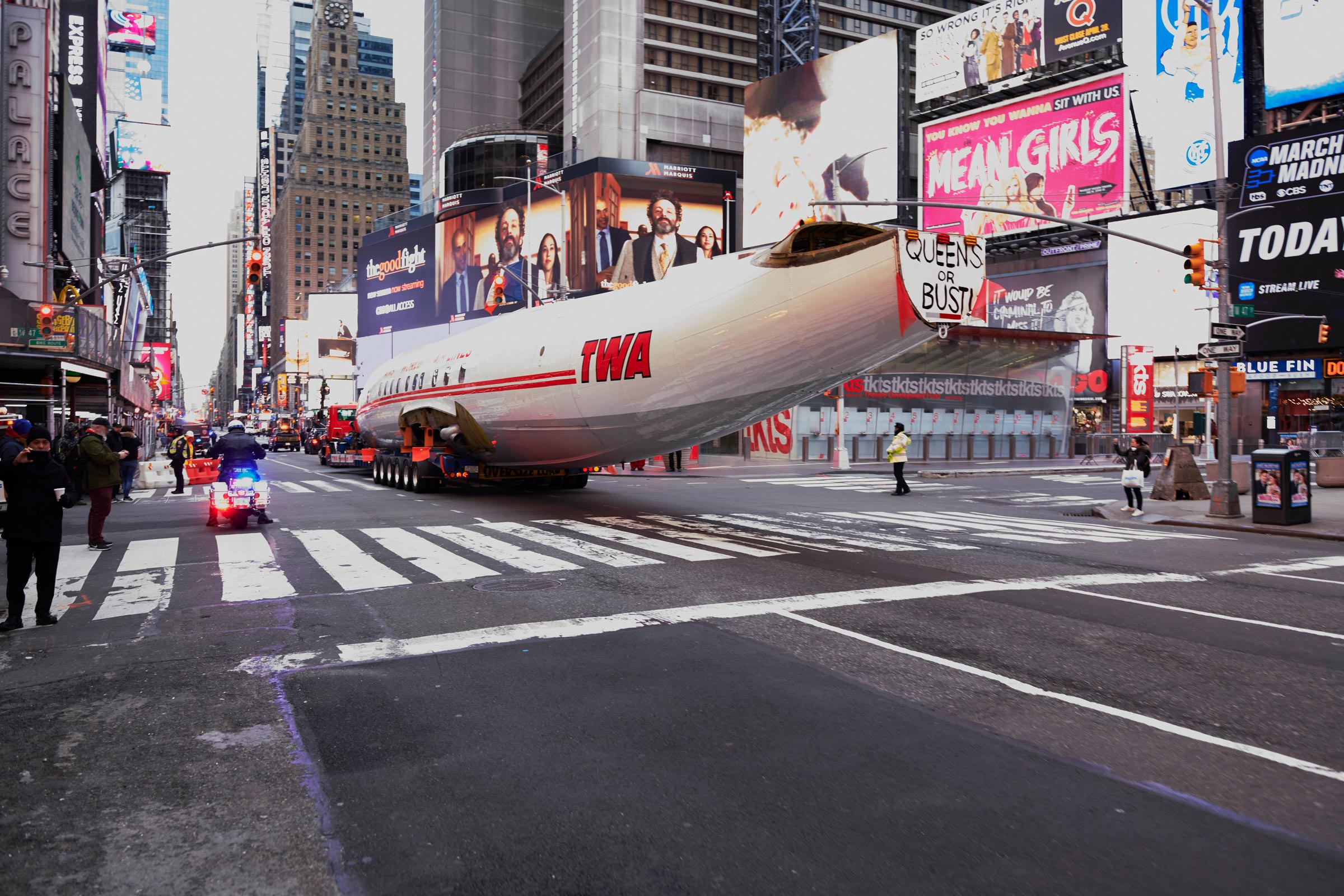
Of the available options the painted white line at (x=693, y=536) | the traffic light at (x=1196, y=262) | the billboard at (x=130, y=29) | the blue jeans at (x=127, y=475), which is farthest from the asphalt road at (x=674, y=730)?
the billboard at (x=130, y=29)

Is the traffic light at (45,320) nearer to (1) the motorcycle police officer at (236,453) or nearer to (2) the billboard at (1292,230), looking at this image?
(1) the motorcycle police officer at (236,453)

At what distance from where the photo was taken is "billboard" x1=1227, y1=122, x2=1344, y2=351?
3628 cm

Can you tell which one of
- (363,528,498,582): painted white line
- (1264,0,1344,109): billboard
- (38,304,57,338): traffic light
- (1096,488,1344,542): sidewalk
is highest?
(1264,0,1344,109): billboard

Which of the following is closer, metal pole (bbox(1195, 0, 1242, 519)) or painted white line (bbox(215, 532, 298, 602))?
painted white line (bbox(215, 532, 298, 602))

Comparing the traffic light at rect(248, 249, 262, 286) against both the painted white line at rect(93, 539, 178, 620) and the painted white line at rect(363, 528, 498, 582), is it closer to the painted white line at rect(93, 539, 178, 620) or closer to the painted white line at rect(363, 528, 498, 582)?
the painted white line at rect(93, 539, 178, 620)

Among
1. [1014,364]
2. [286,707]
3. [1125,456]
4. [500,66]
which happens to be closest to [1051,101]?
[1014,364]

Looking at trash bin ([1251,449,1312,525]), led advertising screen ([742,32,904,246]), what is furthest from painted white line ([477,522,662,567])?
led advertising screen ([742,32,904,246])

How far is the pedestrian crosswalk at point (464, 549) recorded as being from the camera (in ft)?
31.6

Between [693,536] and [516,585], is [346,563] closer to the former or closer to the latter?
[516,585]

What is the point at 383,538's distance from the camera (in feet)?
44.5

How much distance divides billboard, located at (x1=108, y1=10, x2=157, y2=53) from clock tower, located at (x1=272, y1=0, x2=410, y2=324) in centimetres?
5825

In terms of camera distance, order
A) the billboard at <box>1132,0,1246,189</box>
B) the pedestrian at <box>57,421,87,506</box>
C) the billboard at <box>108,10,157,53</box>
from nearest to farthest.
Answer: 1. the pedestrian at <box>57,421,87,506</box>
2. the billboard at <box>1132,0,1246,189</box>
3. the billboard at <box>108,10,157,53</box>

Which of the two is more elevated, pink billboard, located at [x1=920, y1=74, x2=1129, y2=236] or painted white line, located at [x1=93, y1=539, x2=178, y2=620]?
pink billboard, located at [x1=920, y1=74, x2=1129, y2=236]

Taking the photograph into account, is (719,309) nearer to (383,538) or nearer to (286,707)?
(383,538)
